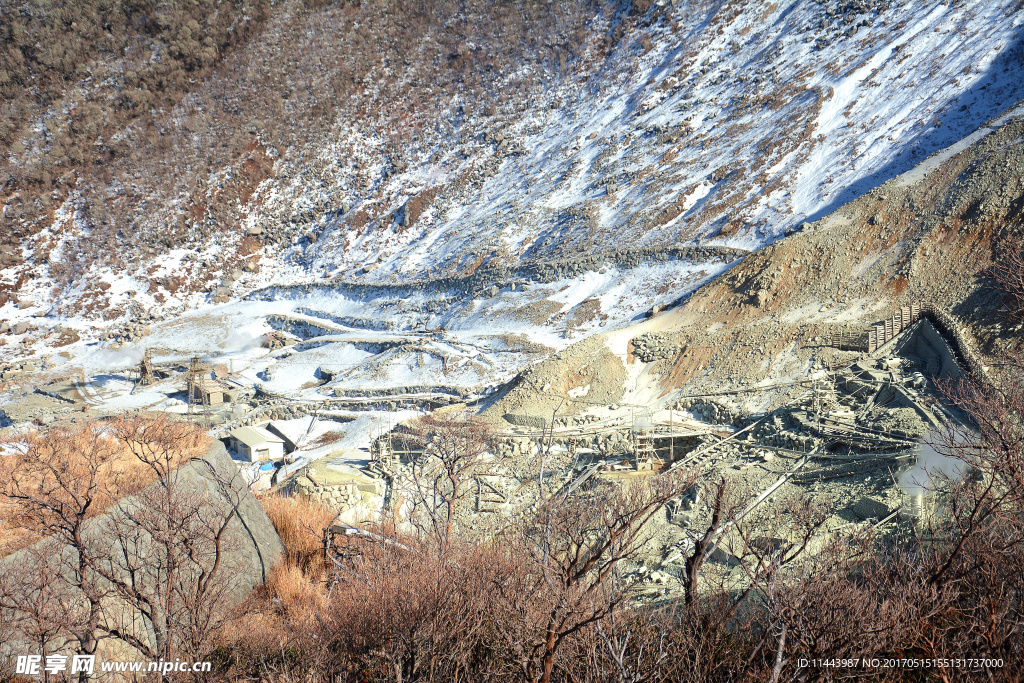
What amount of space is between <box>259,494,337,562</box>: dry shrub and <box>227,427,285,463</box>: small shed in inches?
271

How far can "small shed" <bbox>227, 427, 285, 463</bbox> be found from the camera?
73.5 ft

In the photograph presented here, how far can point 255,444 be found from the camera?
74.1 ft

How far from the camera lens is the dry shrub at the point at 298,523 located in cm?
1398

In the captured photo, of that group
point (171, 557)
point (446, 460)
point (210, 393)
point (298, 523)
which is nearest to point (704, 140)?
point (210, 393)

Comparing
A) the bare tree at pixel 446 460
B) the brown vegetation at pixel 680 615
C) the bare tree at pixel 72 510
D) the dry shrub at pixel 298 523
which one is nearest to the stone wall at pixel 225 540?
the bare tree at pixel 72 510

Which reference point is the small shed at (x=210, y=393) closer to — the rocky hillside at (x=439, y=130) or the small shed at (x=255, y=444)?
the small shed at (x=255, y=444)

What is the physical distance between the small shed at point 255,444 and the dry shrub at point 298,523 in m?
6.87

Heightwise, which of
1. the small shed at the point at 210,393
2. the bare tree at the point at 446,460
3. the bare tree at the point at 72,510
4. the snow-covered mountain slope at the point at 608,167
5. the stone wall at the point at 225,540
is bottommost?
the small shed at the point at 210,393

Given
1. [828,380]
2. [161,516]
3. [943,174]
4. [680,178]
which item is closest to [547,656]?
[161,516]

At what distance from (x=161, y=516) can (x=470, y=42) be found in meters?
65.2

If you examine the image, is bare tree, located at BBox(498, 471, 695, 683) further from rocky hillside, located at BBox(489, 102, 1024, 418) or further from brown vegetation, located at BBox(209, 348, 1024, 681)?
rocky hillside, located at BBox(489, 102, 1024, 418)

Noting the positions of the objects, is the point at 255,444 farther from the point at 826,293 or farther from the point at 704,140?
the point at 704,140

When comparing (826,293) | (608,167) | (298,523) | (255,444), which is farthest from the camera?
(608,167)

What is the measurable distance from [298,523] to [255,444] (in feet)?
29.8
